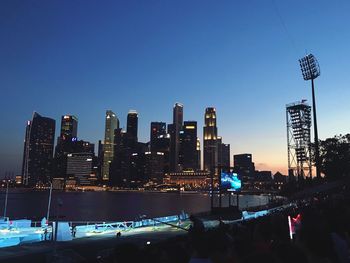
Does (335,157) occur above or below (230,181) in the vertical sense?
above

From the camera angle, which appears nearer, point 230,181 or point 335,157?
point 230,181

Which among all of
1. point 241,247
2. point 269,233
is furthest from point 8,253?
point 241,247

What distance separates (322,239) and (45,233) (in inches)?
1061

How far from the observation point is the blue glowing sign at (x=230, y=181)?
160 feet

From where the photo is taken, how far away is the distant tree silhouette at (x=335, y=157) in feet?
204

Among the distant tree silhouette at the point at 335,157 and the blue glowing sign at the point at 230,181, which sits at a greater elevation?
the distant tree silhouette at the point at 335,157

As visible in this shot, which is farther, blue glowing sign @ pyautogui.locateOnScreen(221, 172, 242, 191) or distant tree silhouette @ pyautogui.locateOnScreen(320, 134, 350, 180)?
distant tree silhouette @ pyautogui.locateOnScreen(320, 134, 350, 180)

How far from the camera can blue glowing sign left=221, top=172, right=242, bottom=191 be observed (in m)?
48.7

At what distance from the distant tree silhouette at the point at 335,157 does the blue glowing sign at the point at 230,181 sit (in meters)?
20.7

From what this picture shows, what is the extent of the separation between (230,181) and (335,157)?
2826cm

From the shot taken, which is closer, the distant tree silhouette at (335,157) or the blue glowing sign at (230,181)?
the blue glowing sign at (230,181)

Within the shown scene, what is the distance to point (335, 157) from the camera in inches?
2682

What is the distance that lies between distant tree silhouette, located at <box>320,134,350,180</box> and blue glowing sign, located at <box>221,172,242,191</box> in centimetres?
2070

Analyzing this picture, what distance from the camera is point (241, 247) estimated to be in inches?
177
